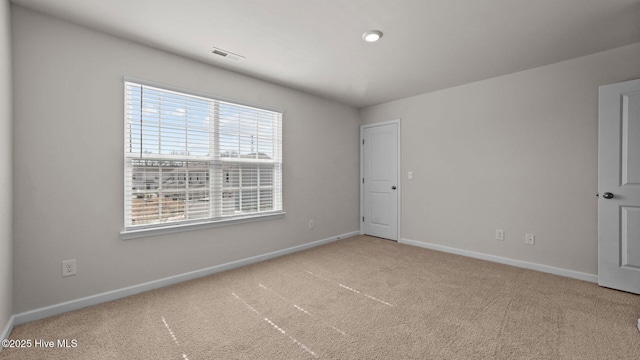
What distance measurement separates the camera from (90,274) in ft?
7.65

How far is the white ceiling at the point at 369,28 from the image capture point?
2053 millimetres

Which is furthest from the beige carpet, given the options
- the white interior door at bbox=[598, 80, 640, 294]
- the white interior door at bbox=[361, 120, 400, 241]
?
the white interior door at bbox=[361, 120, 400, 241]

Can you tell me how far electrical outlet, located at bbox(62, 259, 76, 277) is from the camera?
7.29 ft

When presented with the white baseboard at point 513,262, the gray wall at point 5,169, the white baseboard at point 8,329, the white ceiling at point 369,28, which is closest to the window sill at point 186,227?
the gray wall at point 5,169

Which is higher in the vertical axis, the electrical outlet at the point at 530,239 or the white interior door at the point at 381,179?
the white interior door at the point at 381,179

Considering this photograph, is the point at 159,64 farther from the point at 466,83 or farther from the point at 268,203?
the point at 466,83

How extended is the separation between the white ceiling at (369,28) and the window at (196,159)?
1.81 feet

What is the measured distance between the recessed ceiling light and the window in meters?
1.68

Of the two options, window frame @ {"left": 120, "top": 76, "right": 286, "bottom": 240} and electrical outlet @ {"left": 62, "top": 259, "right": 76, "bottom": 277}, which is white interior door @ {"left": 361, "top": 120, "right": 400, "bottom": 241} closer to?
window frame @ {"left": 120, "top": 76, "right": 286, "bottom": 240}

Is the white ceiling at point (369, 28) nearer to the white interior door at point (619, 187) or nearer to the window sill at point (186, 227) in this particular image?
the white interior door at point (619, 187)

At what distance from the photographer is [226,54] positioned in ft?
9.29

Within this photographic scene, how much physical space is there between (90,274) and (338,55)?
3169 millimetres

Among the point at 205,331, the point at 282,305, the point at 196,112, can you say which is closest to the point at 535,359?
the point at 282,305

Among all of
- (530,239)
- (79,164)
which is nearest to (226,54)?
(79,164)
